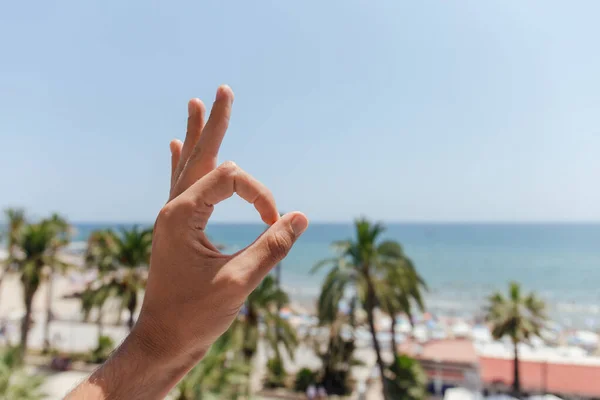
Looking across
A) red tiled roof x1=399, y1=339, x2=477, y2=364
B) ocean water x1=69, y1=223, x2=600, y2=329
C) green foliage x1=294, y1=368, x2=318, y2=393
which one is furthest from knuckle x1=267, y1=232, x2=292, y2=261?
ocean water x1=69, y1=223, x2=600, y2=329

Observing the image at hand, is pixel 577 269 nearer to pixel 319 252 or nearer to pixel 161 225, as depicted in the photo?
pixel 319 252

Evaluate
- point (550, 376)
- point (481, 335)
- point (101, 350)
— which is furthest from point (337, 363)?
point (481, 335)

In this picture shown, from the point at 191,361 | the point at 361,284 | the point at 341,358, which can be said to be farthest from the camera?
the point at 341,358

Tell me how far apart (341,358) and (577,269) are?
7714 cm

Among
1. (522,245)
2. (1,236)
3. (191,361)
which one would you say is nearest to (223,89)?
(191,361)

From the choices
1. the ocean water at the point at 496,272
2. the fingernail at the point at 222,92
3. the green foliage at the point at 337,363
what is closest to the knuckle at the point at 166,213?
the fingernail at the point at 222,92

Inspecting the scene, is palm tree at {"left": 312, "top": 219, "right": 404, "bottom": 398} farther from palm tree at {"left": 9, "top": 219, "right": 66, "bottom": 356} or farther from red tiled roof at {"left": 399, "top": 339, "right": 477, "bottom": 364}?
palm tree at {"left": 9, "top": 219, "right": 66, "bottom": 356}

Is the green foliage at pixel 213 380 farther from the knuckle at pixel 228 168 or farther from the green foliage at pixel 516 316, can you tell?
the green foliage at pixel 516 316

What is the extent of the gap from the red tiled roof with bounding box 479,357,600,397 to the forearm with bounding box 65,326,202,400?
1952 cm

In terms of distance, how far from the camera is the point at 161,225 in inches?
69.5

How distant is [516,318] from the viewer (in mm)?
17250

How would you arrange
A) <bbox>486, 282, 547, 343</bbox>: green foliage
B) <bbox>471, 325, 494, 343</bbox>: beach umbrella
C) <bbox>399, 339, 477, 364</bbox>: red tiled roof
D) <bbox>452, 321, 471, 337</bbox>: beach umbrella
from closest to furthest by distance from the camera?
<bbox>486, 282, 547, 343</bbox>: green foliage < <bbox>399, 339, 477, 364</bbox>: red tiled roof < <bbox>471, 325, 494, 343</bbox>: beach umbrella < <bbox>452, 321, 471, 337</bbox>: beach umbrella

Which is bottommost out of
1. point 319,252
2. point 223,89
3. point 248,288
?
point 319,252

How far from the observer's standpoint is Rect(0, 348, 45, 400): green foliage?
6.59 meters
